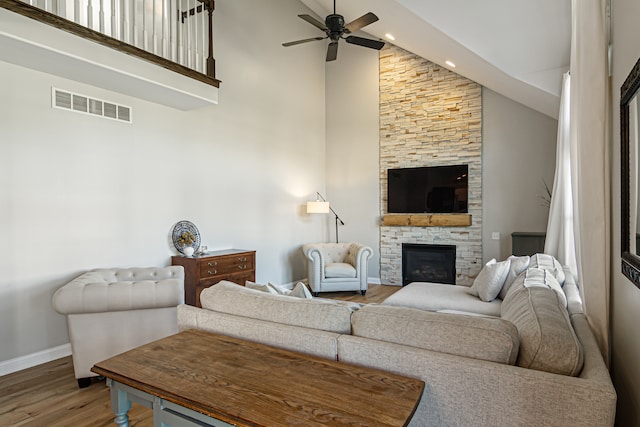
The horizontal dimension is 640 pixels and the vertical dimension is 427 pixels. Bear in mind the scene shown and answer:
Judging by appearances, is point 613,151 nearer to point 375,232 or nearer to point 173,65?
point 173,65

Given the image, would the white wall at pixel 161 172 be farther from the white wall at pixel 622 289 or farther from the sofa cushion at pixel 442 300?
the white wall at pixel 622 289

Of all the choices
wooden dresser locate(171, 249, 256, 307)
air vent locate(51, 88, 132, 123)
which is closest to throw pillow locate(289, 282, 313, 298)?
wooden dresser locate(171, 249, 256, 307)

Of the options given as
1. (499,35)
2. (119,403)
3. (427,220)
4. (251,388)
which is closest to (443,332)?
(251,388)

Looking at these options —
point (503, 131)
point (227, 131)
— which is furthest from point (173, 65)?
point (503, 131)

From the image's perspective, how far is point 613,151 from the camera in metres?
1.68

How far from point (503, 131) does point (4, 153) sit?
6080mm

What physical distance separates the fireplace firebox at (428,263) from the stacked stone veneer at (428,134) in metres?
0.09

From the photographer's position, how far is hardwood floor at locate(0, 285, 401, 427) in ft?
7.68

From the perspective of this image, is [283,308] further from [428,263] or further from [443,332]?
[428,263]

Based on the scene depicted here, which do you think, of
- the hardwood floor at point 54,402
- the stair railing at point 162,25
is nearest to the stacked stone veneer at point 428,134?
the stair railing at point 162,25

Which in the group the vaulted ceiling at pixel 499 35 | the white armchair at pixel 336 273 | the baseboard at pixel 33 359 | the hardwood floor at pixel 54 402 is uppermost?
the vaulted ceiling at pixel 499 35

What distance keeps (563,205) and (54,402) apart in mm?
4981

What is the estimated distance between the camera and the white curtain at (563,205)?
11.9ft

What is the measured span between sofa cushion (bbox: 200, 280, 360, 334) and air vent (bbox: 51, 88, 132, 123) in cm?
262
